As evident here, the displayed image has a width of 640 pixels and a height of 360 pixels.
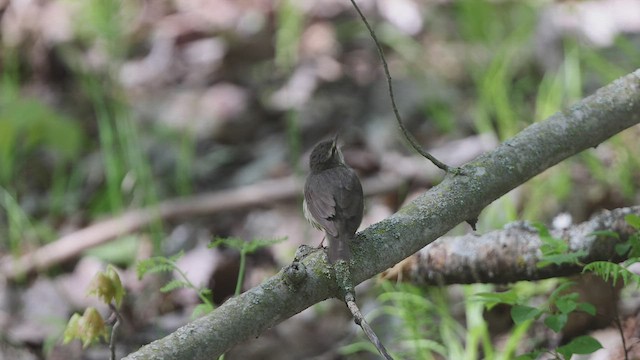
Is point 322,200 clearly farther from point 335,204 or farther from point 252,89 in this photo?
point 252,89

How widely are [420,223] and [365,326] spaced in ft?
1.86

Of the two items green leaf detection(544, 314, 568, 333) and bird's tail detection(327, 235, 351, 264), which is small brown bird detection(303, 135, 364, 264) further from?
green leaf detection(544, 314, 568, 333)

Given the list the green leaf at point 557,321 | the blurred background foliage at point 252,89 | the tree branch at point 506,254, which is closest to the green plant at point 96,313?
the tree branch at point 506,254

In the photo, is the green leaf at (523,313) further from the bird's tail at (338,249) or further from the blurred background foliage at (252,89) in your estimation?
the blurred background foliage at (252,89)

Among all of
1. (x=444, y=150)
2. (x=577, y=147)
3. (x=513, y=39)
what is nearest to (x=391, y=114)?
(x=444, y=150)

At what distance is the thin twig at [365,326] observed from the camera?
6.43 ft

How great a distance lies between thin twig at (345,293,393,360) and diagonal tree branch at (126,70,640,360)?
0.45ft

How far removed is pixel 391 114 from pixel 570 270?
3137mm

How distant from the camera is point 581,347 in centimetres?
247

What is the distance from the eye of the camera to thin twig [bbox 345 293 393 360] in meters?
1.96

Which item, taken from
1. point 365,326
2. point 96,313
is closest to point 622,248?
point 365,326

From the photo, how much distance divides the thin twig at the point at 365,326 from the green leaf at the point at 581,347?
66 cm

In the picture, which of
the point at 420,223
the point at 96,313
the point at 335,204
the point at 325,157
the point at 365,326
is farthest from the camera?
the point at 325,157

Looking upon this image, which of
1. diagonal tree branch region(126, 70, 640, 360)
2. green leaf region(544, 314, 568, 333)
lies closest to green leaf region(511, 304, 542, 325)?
green leaf region(544, 314, 568, 333)
